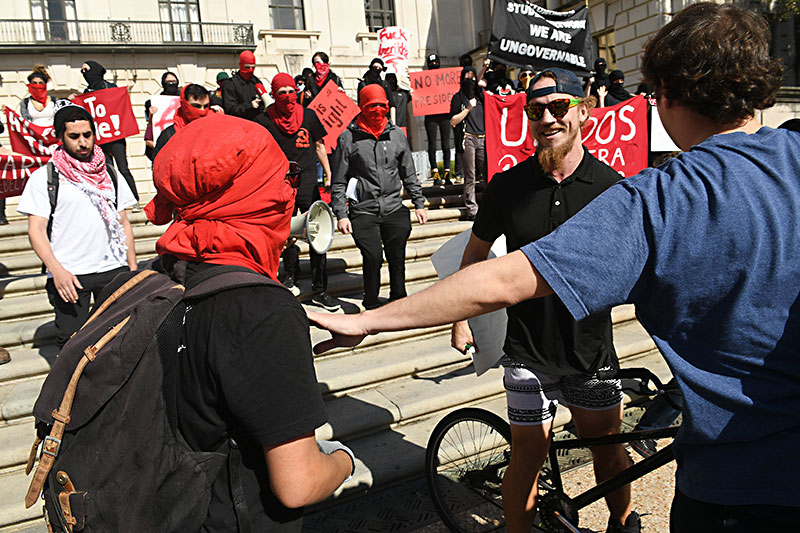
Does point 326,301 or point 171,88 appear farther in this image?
point 171,88

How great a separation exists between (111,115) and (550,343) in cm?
841

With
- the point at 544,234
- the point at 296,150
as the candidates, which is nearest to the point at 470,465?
the point at 544,234

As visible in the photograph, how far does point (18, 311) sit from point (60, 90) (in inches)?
704

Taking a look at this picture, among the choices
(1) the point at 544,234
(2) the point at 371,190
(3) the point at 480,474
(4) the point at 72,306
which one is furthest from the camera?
(2) the point at 371,190

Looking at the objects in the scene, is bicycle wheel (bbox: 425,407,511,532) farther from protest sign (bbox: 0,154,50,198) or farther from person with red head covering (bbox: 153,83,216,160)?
protest sign (bbox: 0,154,50,198)

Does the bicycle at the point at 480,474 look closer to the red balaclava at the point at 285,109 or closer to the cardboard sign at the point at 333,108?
the red balaclava at the point at 285,109

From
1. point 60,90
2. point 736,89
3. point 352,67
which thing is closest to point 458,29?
point 352,67

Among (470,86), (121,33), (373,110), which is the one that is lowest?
(373,110)

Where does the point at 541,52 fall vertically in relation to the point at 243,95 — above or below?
above

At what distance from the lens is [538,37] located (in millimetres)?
9125

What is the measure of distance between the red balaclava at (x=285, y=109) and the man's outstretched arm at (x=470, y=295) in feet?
16.8

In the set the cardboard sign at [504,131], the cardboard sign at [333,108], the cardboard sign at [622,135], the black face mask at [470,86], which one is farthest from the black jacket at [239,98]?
the cardboard sign at [622,135]

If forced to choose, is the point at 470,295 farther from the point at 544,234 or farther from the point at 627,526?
the point at 627,526

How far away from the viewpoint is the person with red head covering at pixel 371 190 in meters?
5.80
